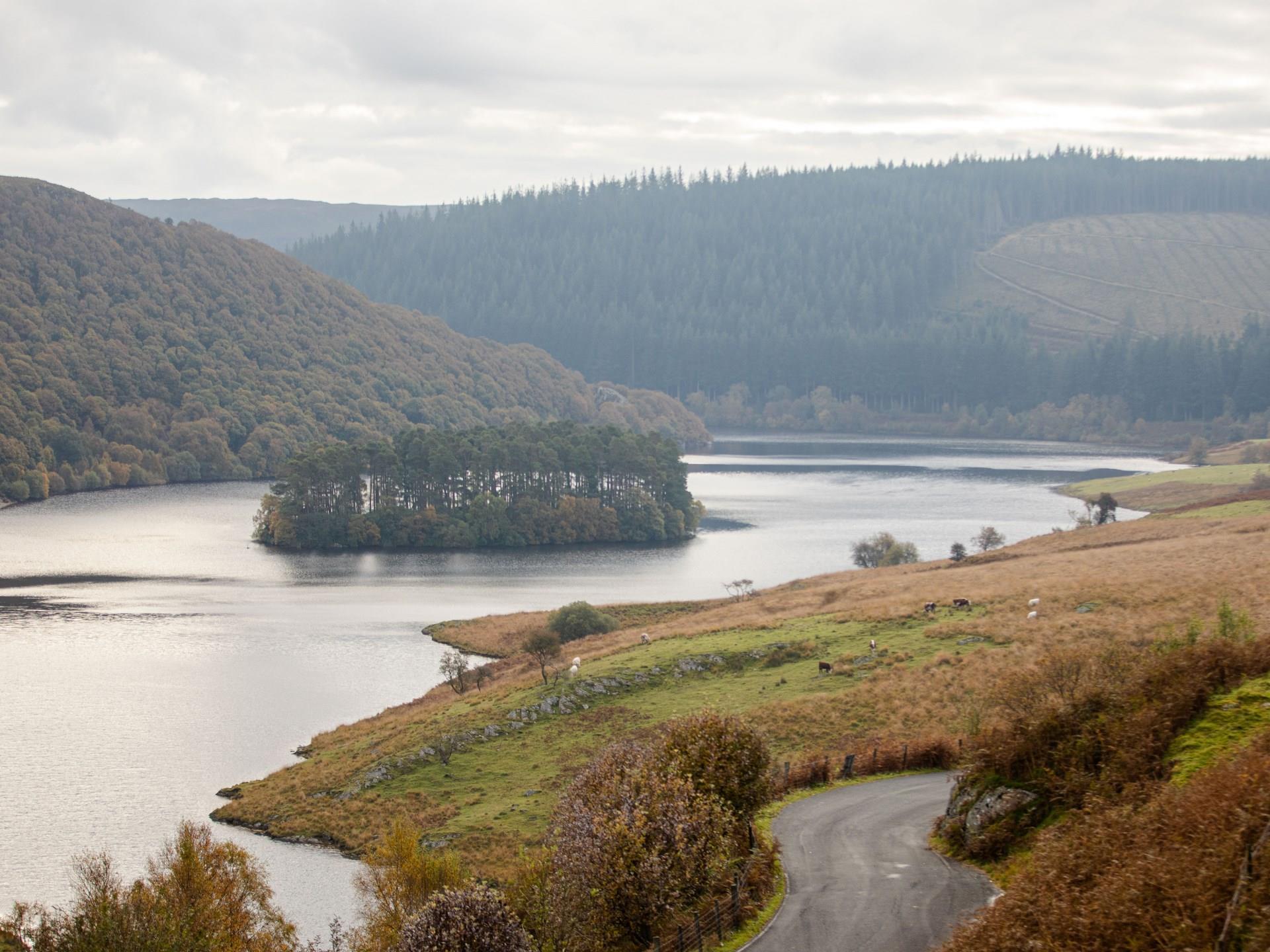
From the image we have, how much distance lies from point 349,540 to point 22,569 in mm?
40419

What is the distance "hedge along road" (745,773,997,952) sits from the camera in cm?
2673

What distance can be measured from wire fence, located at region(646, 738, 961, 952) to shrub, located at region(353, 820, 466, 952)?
8.54m

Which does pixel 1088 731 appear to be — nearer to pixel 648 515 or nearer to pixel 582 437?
pixel 648 515

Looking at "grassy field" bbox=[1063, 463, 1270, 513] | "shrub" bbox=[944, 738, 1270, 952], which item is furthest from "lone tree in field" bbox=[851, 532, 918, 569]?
"shrub" bbox=[944, 738, 1270, 952]

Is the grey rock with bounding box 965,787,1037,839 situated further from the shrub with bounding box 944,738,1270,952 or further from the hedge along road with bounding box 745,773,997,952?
the shrub with bounding box 944,738,1270,952

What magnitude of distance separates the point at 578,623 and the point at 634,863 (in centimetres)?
5607

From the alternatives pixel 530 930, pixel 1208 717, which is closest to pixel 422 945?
pixel 530 930

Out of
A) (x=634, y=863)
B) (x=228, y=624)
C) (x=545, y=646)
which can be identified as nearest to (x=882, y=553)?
(x=545, y=646)

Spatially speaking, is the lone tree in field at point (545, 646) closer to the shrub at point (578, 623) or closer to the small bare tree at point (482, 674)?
the small bare tree at point (482, 674)

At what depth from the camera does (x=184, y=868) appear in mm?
37125

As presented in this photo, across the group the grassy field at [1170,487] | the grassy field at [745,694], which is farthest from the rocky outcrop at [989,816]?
the grassy field at [1170,487]

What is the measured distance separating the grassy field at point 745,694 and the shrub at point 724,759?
9.29m

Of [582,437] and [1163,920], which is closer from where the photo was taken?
[1163,920]

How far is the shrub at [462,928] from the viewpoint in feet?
86.9
